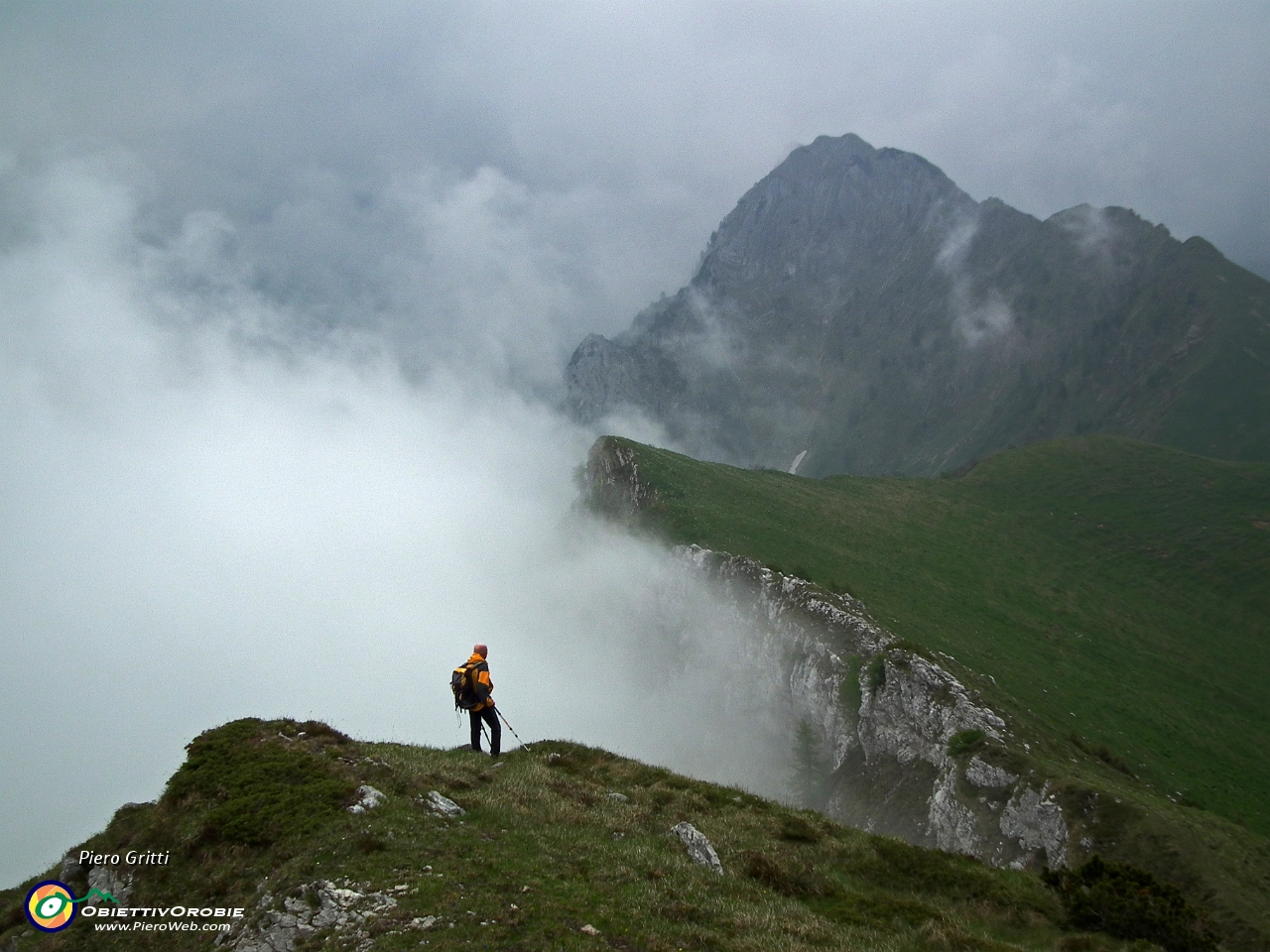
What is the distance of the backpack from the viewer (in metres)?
22.2

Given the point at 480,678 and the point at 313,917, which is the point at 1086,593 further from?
the point at 313,917

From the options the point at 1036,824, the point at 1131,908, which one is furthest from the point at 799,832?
the point at 1036,824

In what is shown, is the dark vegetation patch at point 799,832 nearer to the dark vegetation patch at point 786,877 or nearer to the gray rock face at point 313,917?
the dark vegetation patch at point 786,877

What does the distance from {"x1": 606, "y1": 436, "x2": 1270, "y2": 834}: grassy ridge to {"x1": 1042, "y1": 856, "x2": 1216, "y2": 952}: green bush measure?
118 ft

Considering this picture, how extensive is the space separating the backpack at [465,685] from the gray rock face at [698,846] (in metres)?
8.07

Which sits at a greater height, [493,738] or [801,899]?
[493,738]

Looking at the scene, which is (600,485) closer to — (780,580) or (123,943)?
(780,580)

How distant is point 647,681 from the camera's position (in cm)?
9731

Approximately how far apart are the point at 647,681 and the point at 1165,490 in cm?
9171

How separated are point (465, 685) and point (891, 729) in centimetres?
4113

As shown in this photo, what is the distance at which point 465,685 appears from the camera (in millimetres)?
22250

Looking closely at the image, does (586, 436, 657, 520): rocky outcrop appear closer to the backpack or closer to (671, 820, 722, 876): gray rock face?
the backpack

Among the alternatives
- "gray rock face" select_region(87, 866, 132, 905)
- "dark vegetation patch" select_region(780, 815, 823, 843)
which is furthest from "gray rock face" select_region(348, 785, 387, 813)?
"dark vegetation patch" select_region(780, 815, 823, 843)

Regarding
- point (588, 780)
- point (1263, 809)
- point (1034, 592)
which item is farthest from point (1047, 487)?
point (588, 780)
